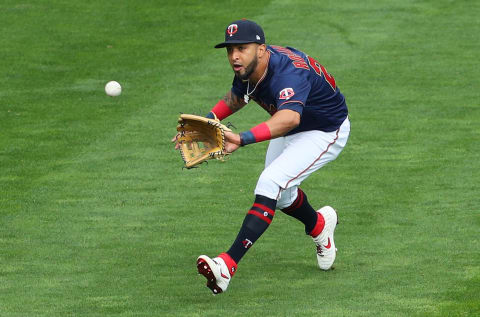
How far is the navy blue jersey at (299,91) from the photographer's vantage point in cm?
805

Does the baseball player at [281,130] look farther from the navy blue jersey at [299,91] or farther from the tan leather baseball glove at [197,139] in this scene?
the tan leather baseball glove at [197,139]

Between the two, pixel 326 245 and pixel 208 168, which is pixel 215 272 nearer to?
pixel 326 245

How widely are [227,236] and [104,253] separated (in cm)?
120

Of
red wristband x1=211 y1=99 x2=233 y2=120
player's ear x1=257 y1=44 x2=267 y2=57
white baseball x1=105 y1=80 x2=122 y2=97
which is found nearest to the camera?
player's ear x1=257 y1=44 x2=267 y2=57

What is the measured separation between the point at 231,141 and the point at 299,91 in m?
0.68

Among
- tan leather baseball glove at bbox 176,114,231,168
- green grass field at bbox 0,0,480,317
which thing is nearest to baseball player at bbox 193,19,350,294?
tan leather baseball glove at bbox 176,114,231,168

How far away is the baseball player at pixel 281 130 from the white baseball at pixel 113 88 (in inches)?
209

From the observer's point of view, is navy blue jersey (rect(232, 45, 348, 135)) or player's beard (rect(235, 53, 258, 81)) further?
player's beard (rect(235, 53, 258, 81))

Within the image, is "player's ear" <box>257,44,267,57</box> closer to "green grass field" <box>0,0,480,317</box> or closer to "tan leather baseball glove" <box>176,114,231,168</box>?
"tan leather baseball glove" <box>176,114,231,168</box>

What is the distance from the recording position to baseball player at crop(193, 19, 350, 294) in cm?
785

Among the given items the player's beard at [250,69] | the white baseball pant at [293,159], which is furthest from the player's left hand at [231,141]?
the player's beard at [250,69]

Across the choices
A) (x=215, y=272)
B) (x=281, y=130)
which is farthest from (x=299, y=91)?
(x=215, y=272)

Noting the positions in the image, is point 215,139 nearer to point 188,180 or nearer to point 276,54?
point 276,54

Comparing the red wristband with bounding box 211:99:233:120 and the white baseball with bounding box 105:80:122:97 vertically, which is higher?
the red wristband with bounding box 211:99:233:120
